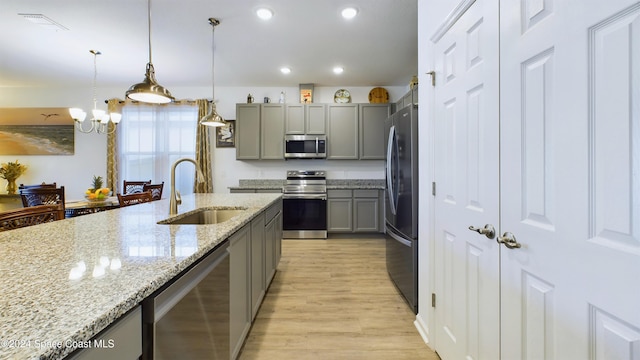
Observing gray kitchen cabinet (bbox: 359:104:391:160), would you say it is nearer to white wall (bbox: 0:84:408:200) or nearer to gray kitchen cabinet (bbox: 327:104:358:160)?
gray kitchen cabinet (bbox: 327:104:358:160)

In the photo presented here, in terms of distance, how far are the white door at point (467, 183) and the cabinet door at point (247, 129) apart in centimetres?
361

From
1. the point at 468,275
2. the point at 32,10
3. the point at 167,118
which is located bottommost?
the point at 468,275

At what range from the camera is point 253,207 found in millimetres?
2098

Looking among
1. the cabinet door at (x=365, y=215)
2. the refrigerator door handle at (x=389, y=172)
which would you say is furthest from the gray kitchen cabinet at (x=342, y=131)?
the refrigerator door handle at (x=389, y=172)

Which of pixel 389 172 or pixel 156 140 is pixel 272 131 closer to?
pixel 156 140

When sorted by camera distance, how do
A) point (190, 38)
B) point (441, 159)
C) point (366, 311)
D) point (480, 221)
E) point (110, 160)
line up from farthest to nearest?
point (110, 160)
point (190, 38)
point (366, 311)
point (441, 159)
point (480, 221)

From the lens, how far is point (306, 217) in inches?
176

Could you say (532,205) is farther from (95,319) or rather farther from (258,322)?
(258,322)

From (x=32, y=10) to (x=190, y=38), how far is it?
142 centimetres

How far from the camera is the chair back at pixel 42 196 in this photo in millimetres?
2721

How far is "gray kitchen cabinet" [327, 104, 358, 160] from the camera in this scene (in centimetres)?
473

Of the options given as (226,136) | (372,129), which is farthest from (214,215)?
(372,129)

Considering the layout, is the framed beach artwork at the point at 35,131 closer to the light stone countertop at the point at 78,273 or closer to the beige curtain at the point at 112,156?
the beige curtain at the point at 112,156

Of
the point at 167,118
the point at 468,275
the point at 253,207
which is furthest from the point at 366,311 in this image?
the point at 167,118
